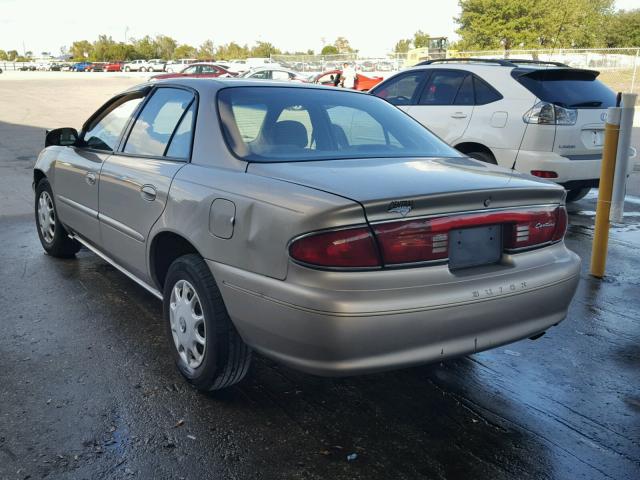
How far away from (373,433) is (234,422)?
0.65m

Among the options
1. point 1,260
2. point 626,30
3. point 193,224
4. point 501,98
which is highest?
point 626,30

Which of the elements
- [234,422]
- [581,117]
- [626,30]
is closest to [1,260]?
[234,422]

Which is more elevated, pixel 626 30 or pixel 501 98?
pixel 626 30

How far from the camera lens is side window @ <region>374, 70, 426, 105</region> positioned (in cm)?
858

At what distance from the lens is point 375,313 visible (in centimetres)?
260

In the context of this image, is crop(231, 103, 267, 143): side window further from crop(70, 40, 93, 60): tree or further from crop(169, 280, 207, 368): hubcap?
crop(70, 40, 93, 60): tree

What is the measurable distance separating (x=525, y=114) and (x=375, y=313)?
5247mm

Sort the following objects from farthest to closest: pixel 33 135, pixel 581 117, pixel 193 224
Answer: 1. pixel 33 135
2. pixel 581 117
3. pixel 193 224

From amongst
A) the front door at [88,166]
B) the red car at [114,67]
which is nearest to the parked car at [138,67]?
the red car at [114,67]

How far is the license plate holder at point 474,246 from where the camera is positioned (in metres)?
2.84

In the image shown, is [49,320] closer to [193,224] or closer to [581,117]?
[193,224]

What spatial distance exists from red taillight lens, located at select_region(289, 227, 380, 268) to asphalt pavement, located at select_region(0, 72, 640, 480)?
870 mm

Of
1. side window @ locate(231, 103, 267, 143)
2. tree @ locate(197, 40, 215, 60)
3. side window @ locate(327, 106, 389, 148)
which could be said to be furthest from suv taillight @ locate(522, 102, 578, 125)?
tree @ locate(197, 40, 215, 60)

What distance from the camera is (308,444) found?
2922 mm
